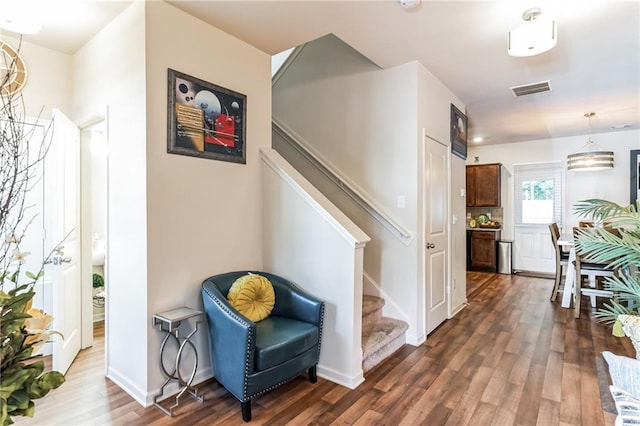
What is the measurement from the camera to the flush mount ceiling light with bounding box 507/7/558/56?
224cm

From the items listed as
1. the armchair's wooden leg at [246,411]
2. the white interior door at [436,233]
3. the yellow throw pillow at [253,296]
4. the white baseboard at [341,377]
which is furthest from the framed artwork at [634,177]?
the armchair's wooden leg at [246,411]

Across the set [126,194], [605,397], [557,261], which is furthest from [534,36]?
[557,261]

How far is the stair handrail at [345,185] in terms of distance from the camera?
131 inches

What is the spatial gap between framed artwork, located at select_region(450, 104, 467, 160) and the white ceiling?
26cm

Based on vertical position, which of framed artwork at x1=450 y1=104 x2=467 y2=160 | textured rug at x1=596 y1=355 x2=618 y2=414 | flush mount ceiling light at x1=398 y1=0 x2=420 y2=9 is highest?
flush mount ceiling light at x1=398 y1=0 x2=420 y2=9

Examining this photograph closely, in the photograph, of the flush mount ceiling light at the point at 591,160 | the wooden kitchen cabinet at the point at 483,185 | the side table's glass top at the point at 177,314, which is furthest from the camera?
the wooden kitchen cabinet at the point at 483,185

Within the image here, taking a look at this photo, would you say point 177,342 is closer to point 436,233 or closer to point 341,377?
point 341,377

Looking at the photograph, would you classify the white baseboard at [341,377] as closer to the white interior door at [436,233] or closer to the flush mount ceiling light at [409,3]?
the white interior door at [436,233]

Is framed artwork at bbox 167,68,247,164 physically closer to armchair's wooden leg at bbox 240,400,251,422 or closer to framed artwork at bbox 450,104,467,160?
armchair's wooden leg at bbox 240,400,251,422

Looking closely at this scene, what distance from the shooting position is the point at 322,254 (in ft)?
8.48

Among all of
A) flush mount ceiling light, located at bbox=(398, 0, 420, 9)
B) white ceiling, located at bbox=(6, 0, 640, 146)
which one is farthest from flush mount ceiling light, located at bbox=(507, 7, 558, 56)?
flush mount ceiling light, located at bbox=(398, 0, 420, 9)

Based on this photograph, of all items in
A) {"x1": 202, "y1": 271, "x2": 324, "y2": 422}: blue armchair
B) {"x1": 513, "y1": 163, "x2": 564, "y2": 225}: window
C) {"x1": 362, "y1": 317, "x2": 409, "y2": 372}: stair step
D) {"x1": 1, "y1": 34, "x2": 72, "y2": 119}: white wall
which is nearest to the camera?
{"x1": 202, "y1": 271, "x2": 324, "y2": 422}: blue armchair

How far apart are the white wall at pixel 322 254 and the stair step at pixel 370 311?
1.84 feet

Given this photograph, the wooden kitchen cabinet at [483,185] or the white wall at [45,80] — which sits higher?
the white wall at [45,80]
